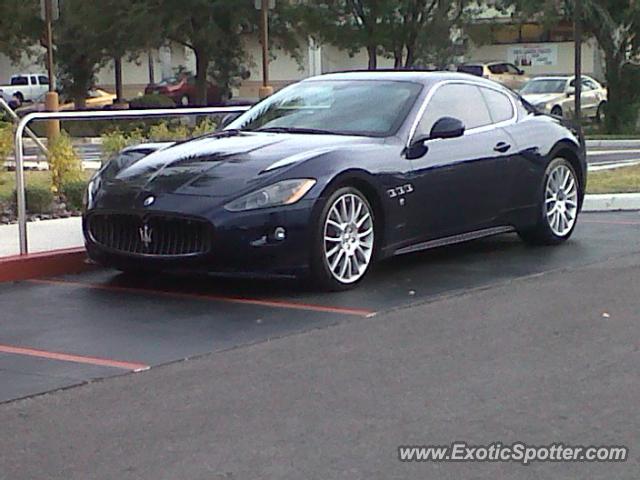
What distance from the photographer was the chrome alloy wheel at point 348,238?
8.29 meters

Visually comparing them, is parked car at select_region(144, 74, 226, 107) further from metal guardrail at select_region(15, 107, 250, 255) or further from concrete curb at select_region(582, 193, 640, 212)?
metal guardrail at select_region(15, 107, 250, 255)

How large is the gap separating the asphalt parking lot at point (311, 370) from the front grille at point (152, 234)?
32cm

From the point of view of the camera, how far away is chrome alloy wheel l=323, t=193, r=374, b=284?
8.29 m

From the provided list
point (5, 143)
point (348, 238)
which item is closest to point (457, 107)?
point (348, 238)

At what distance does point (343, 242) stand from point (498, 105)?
96.2 inches

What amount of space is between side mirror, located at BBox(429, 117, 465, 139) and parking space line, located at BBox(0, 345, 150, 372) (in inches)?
139

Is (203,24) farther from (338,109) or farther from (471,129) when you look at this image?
(338,109)

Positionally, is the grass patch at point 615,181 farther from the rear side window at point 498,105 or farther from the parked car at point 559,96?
the parked car at point 559,96

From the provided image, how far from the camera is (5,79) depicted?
66125mm

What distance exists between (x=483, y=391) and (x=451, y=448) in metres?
0.89

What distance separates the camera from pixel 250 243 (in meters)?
7.93

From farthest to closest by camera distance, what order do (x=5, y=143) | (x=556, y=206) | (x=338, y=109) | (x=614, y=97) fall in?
(x=614, y=97) → (x=5, y=143) → (x=556, y=206) → (x=338, y=109)

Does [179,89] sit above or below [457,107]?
below

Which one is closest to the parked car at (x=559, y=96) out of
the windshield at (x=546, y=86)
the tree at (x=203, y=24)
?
the windshield at (x=546, y=86)
